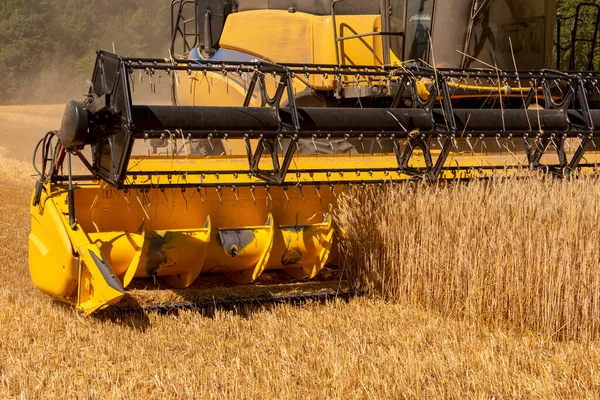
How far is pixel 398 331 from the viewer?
4.23 meters

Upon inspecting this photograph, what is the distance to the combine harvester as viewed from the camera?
432 centimetres

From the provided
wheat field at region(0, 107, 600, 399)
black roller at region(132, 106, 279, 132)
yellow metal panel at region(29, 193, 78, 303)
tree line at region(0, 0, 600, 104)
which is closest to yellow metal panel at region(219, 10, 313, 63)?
wheat field at region(0, 107, 600, 399)

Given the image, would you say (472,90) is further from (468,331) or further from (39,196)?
(39,196)

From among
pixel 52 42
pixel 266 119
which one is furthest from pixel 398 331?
pixel 52 42

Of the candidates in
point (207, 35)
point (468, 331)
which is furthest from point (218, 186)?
point (207, 35)

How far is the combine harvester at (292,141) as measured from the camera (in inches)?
170

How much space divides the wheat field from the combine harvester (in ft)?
0.94

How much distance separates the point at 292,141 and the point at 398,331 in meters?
1.11

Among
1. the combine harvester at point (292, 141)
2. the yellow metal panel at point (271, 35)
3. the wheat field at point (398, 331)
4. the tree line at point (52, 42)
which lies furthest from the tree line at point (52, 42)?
the wheat field at point (398, 331)

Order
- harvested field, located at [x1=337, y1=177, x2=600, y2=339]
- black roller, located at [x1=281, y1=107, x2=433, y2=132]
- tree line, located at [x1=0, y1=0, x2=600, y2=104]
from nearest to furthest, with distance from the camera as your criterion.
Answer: harvested field, located at [x1=337, y1=177, x2=600, y2=339] → black roller, located at [x1=281, y1=107, x2=433, y2=132] → tree line, located at [x1=0, y1=0, x2=600, y2=104]

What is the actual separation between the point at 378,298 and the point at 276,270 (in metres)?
0.79

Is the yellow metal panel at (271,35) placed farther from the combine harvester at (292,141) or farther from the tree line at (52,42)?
the tree line at (52,42)

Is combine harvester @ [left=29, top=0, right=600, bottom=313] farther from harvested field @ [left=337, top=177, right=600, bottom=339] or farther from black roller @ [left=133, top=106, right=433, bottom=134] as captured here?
harvested field @ [left=337, top=177, right=600, bottom=339]

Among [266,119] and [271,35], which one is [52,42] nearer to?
[271,35]
